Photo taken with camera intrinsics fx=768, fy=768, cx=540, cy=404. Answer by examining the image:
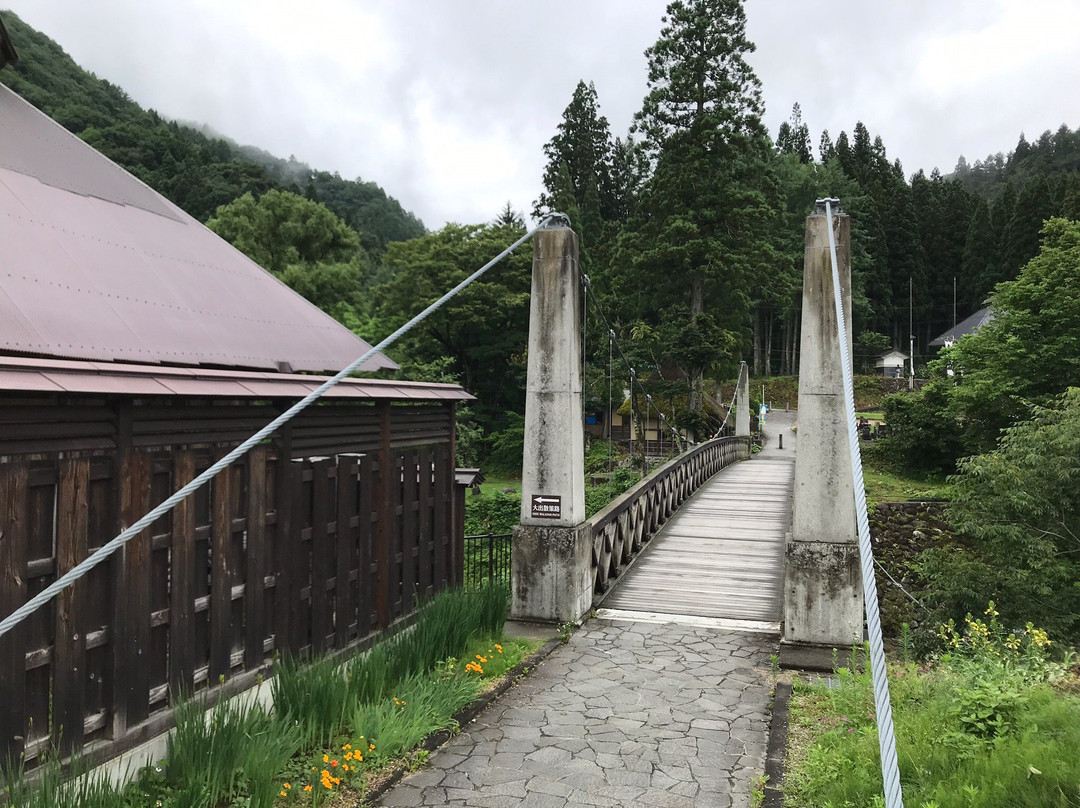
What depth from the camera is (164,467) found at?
11.9 feet

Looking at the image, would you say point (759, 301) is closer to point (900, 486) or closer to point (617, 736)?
point (900, 486)

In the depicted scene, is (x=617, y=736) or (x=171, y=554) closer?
(x=171, y=554)

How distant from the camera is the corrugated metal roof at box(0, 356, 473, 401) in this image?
2846 millimetres

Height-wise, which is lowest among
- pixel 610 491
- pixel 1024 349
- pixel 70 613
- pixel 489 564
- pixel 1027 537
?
pixel 610 491

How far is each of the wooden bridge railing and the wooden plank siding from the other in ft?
9.94

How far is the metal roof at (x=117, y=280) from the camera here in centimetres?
399

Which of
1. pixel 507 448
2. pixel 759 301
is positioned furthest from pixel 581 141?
pixel 507 448

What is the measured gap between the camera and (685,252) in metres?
28.4

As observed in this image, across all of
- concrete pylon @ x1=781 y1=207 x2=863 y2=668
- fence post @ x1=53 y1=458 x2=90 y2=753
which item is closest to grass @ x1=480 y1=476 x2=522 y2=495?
concrete pylon @ x1=781 y1=207 x2=863 y2=668

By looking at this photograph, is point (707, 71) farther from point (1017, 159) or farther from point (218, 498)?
point (1017, 159)

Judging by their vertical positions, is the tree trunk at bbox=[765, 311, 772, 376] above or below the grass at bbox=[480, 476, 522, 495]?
above

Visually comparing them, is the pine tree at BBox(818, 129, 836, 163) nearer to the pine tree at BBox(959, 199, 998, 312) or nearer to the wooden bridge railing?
the pine tree at BBox(959, 199, 998, 312)

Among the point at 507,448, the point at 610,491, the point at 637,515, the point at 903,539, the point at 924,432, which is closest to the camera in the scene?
the point at 637,515

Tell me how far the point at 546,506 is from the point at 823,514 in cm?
234
